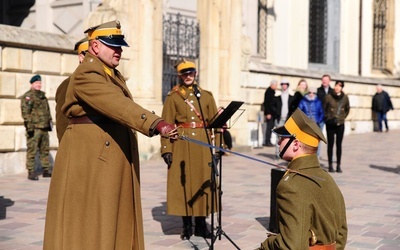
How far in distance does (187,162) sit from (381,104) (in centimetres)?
1984

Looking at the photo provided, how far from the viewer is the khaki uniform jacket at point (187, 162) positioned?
7176 mm

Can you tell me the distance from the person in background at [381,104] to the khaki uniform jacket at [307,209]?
75.3 feet

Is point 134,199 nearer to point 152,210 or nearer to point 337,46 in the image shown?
point 152,210

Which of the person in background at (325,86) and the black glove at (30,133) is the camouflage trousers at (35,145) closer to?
the black glove at (30,133)

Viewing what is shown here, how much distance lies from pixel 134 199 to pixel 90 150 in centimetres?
40

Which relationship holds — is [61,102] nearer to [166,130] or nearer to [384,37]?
[166,130]

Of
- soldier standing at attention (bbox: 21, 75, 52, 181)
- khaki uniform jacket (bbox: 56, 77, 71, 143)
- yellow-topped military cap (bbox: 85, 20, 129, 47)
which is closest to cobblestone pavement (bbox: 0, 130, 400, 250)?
soldier standing at attention (bbox: 21, 75, 52, 181)

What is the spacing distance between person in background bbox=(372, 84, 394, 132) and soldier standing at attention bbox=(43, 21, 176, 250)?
74.0 feet

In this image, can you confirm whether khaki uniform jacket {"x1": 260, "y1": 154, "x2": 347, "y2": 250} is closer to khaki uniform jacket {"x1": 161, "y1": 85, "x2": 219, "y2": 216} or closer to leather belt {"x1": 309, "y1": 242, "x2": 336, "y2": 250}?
leather belt {"x1": 309, "y1": 242, "x2": 336, "y2": 250}

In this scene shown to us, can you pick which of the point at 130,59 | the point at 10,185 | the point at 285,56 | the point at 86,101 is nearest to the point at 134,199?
the point at 86,101

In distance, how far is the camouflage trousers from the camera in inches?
454

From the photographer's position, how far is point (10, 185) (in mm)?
10883

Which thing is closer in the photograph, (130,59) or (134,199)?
(134,199)

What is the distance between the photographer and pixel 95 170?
436 centimetres
